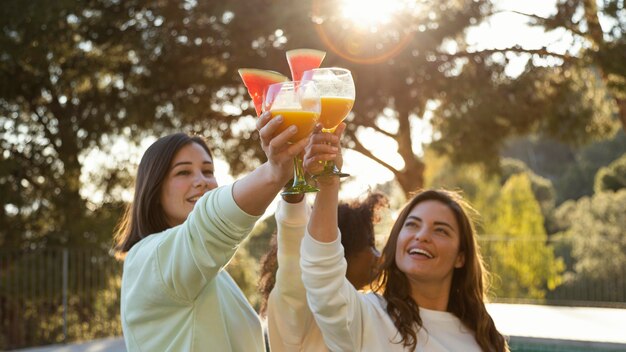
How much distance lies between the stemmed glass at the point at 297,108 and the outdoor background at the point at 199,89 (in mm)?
6494

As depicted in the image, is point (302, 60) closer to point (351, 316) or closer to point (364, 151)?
point (351, 316)

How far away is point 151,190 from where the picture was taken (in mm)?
2223

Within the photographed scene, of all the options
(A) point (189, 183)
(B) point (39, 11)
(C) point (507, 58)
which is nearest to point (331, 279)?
(A) point (189, 183)

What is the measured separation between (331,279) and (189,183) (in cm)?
48

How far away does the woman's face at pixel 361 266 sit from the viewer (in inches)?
120

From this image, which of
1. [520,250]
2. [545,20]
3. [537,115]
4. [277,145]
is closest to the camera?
[277,145]

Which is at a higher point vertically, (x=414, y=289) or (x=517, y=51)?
(x=517, y=51)

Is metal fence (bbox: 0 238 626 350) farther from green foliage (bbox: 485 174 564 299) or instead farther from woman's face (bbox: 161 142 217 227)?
woman's face (bbox: 161 142 217 227)

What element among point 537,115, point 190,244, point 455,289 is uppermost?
point 537,115

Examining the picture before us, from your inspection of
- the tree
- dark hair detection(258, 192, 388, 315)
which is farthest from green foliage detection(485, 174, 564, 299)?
dark hair detection(258, 192, 388, 315)

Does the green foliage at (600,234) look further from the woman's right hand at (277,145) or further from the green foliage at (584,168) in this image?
the woman's right hand at (277,145)

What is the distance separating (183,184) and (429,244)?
2.89 ft

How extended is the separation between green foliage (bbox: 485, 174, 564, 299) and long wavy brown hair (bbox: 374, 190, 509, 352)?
33.2 ft

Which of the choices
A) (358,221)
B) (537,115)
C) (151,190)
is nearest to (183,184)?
(151,190)
